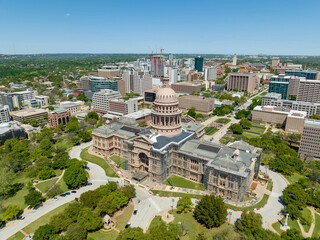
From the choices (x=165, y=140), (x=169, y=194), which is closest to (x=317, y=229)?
(x=169, y=194)

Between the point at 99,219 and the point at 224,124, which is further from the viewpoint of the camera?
the point at 224,124

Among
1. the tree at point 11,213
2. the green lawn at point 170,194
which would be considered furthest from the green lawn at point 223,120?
the tree at point 11,213

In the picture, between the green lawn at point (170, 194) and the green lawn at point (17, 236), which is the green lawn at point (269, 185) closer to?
the green lawn at point (170, 194)

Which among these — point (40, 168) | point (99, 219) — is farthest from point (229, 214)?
point (40, 168)

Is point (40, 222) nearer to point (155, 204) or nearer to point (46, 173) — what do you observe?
point (46, 173)

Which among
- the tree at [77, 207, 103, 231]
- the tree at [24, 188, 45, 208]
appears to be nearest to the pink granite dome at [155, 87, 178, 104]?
the tree at [77, 207, 103, 231]

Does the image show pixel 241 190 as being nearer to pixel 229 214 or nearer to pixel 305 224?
pixel 229 214

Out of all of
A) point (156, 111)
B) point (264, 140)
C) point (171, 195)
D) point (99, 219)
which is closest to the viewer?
point (99, 219)
